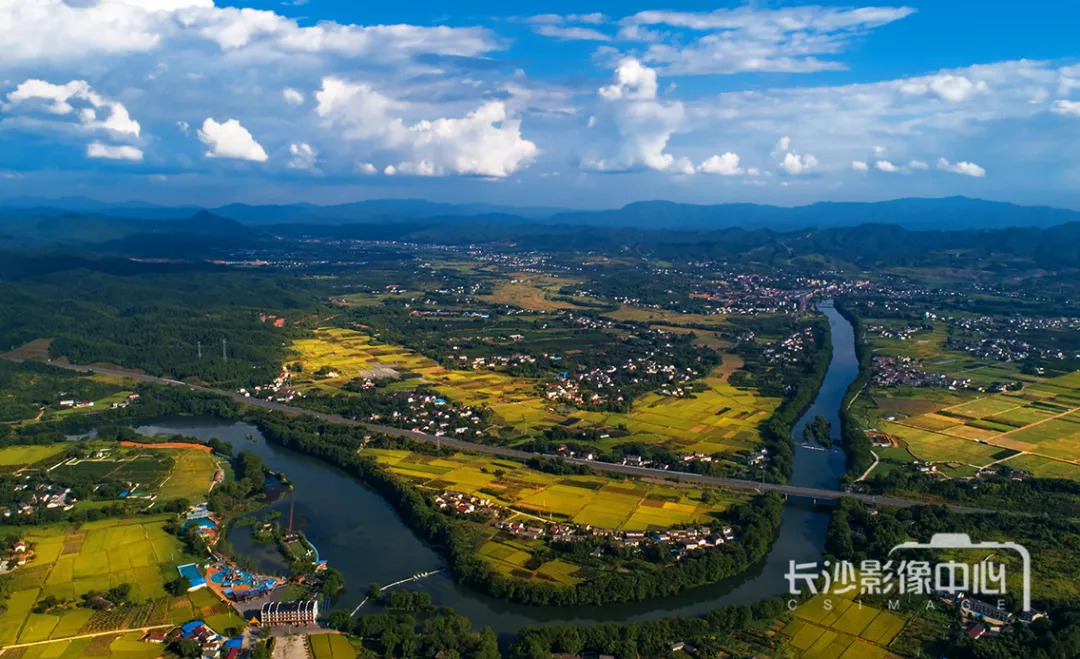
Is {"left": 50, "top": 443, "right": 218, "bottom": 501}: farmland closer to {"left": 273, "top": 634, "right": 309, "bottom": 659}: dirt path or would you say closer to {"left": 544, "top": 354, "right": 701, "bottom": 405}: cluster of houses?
{"left": 273, "top": 634, "right": 309, "bottom": 659}: dirt path

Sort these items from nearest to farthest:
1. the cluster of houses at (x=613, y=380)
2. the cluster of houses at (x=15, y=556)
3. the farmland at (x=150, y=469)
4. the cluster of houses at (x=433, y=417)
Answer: the cluster of houses at (x=15, y=556) → the farmland at (x=150, y=469) → the cluster of houses at (x=433, y=417) → the cluster of houses at (x=613, y=380)

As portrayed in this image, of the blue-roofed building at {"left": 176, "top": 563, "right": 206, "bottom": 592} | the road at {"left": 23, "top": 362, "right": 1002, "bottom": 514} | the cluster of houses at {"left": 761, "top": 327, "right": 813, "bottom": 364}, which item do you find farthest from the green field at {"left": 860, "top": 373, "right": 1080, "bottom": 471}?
the blue-roofed building at {"left": 176, "top": 563, "right": 206, "bottom": 592}

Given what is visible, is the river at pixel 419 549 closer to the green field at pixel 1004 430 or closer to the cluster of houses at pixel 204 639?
the cluster of houses at pixel 204 639

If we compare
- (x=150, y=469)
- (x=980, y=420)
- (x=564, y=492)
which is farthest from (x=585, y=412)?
(x=150, y=469)

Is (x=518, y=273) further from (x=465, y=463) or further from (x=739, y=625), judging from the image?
(x=739, y=625)

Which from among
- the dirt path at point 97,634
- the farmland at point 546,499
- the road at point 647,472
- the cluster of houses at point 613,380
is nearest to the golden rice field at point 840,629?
the farmland at point 546,499

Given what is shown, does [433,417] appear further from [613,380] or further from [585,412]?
[613,380]
